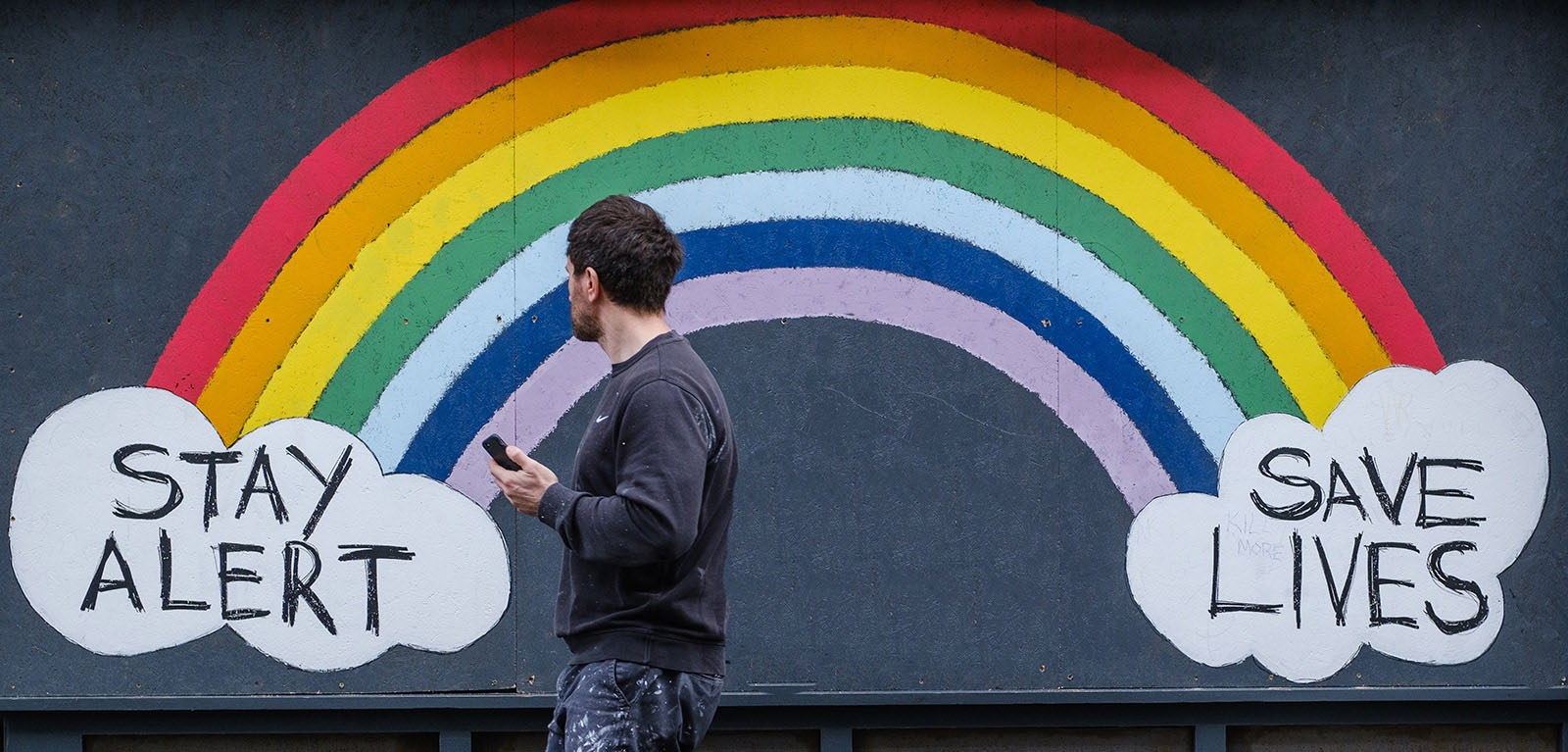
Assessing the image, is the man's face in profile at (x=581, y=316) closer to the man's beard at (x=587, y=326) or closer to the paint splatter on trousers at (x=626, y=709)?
the man's beard at (x=587, y=326)

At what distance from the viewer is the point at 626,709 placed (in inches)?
97.1

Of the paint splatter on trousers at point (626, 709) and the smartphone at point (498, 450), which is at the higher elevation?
the smartphone at point (498, 450)

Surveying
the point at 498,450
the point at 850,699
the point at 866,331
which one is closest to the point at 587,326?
the point at 498,450

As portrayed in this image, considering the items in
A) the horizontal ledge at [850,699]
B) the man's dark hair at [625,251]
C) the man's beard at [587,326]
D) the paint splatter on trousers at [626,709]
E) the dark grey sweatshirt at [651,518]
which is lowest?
the horizontal ledge at [850,699]

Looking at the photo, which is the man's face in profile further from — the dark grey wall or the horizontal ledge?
the horizontal ledge

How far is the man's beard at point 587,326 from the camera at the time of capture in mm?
2621

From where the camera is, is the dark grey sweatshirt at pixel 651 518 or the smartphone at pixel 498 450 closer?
the dark grey sweatshirt at pixel 651 518

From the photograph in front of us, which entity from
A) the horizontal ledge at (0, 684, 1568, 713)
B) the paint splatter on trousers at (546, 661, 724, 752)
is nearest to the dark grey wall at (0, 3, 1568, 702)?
the horizontal ledge at (0, 684, 1568, 713)

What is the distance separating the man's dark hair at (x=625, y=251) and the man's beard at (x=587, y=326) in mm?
67

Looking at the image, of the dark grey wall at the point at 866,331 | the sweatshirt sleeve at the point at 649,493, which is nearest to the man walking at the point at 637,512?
the sweatshirt sleeve at the point at 649,493

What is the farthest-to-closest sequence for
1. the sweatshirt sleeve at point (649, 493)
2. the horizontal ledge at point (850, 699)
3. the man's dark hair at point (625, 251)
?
the horizontal ledge at point (850, 699), the man's dark hair at point (625, 251), the sweatshirt sleeve at point (649, 493)

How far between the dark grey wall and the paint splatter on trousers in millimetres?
1425

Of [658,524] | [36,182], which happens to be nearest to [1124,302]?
[658,524]

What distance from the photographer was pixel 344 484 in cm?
391
